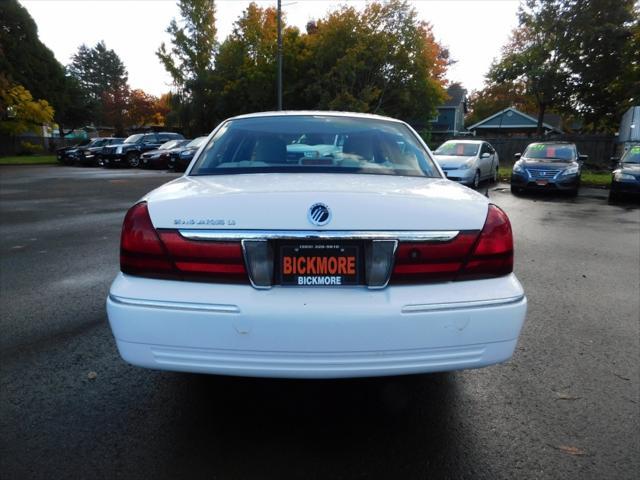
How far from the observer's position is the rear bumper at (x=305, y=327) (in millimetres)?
2146

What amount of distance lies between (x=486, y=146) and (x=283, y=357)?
677 inches

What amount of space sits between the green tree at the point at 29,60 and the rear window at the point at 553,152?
41.1 meters

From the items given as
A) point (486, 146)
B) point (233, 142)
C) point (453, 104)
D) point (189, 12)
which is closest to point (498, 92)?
point (453, 104)

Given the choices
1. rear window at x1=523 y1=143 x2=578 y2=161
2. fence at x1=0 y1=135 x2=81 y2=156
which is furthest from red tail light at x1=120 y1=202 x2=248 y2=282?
fence at x1=0 y1=135 x2=81 y2=156

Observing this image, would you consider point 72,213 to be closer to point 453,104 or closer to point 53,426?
point 53,426

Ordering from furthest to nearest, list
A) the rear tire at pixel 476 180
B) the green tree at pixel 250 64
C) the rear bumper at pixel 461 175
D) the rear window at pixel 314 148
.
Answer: the green tree at pixel 250 64, the rear tire at pixel 476 180, the rear bumper at pixel 461 175, the rear window at pixel 314 148

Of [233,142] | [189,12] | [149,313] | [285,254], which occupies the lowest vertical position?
[149,313]

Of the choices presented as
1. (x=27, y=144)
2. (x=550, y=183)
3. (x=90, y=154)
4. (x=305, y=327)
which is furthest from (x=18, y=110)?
(x=305, y=327)

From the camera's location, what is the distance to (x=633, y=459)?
2350mm

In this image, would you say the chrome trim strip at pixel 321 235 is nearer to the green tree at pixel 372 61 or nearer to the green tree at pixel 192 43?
the green tree at pixel 372 61

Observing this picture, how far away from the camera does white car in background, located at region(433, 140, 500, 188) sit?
15227mm

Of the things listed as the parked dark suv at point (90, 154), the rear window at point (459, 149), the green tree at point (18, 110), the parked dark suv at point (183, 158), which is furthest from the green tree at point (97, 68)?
the rear window at point (459, 149)

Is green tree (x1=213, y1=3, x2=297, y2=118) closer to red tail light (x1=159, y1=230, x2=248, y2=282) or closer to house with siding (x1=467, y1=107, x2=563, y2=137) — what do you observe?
house with siding (x1=467, y1=107, x2=563, y2=137)

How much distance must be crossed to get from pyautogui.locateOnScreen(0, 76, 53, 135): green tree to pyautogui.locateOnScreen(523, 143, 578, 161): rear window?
32050mm
